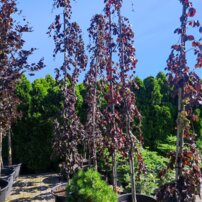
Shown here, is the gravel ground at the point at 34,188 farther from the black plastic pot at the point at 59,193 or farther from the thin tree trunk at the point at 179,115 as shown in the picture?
the thin tree trunk at the point at 179,115

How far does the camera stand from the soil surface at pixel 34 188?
6133mm

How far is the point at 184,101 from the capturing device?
3.15 metres

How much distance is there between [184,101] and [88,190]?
1422 millimetres

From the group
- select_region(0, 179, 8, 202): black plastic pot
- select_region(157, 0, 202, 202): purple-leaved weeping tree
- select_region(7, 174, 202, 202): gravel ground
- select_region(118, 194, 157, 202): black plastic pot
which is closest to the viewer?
select_region(157, 0, 202, 202): purple-leaved weeping tree

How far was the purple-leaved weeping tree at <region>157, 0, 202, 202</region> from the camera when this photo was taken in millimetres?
3086

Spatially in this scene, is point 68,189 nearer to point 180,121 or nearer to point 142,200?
point 142,200

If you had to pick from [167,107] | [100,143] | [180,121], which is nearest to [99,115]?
[100,143]

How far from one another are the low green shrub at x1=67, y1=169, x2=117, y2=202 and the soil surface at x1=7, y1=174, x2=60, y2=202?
214 cm

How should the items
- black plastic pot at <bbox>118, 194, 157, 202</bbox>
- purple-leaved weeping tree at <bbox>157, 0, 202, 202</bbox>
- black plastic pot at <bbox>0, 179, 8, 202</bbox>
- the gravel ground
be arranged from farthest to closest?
the gravel ground, black plastic pot at <bbox>0, 179, 8, 202</bbox>, black plastic pot at <bbox>118, 194, 157, 202</bbox>, purple-leaved weeping tree at <bbox>157, 0, 202, 202</bbox>

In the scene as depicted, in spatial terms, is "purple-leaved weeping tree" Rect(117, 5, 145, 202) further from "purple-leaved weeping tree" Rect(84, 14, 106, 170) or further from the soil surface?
the soil surface

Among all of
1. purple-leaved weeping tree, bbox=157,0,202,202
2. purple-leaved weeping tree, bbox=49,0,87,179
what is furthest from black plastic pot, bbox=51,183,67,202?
purple-leaved weeping tree, bbox=157,0,202,202

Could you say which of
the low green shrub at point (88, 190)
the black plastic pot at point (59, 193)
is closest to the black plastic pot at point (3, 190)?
the black plastic pot at point (59, 193)

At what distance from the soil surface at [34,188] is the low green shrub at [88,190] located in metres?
2.14

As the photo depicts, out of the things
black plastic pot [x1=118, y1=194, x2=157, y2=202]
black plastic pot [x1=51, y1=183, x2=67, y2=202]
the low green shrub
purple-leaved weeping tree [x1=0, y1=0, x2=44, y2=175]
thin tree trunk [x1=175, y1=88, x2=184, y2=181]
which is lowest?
black plastic pot [x1=118, y1=194, x2=157, y2=202]
